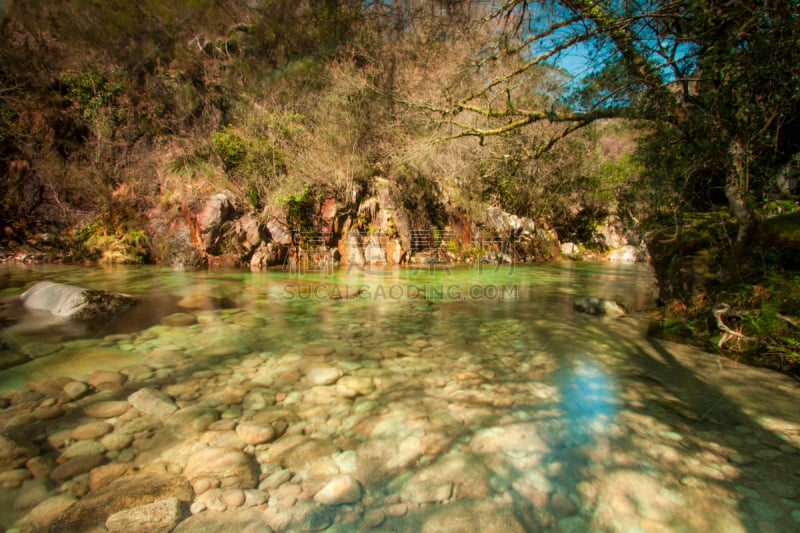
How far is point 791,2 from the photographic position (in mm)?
2594

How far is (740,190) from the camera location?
3.29 meters

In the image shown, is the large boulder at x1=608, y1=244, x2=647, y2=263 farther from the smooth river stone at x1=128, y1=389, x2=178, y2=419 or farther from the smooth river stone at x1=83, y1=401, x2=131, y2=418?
the smooth river stone at x1=83, y1=401, x2=131, y2=418

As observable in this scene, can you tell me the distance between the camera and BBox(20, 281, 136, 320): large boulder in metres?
4.08

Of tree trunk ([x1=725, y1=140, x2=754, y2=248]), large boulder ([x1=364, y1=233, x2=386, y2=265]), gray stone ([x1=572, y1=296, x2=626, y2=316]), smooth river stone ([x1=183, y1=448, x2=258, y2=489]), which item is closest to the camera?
smooth river stone ([x1=183, y1=448, x2=258, y2=489])

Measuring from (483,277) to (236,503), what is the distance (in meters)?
7.92

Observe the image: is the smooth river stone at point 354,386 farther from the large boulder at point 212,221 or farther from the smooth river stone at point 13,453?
the large boulder at point 212,221

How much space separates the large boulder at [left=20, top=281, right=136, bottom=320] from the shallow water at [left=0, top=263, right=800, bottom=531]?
23cm

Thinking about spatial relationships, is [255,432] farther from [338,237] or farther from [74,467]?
[338,237]

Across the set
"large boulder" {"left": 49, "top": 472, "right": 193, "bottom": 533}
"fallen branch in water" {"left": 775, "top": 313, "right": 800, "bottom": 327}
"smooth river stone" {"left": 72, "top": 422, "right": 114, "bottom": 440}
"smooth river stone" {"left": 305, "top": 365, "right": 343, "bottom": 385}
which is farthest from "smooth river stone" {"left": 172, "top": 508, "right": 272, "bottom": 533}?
"fallen branch in water" {"left": 775, "top": 313, "right": 800, "bottom": 327}

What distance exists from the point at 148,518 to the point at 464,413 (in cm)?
150

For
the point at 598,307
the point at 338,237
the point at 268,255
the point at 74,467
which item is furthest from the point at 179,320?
the point at 338,237

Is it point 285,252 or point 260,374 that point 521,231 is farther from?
point 260,374

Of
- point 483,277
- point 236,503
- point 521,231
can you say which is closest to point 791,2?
point 236,503

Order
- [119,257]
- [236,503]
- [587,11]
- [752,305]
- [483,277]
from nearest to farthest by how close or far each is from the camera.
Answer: [236,503]
[752,305]
[587,11]
[483,277]
[119,257]
